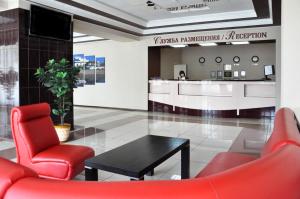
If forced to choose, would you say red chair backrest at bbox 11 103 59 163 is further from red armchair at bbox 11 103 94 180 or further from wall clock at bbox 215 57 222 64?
wall clock at bbox 215 57 222 64

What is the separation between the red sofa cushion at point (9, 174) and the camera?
0.80m

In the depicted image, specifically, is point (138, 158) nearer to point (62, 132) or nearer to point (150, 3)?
point (62, 132)

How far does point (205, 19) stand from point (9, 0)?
5.87 metres

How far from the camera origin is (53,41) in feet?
21.0

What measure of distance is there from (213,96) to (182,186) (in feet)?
27.9

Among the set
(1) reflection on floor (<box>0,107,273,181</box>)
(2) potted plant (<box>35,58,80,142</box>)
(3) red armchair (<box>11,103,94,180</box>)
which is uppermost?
(2) potted plant (<box>35,58,80,142</box>)

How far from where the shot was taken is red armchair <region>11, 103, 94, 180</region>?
303cm

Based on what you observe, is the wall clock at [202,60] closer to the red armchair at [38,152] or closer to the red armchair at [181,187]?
the red armchair at [38,152]

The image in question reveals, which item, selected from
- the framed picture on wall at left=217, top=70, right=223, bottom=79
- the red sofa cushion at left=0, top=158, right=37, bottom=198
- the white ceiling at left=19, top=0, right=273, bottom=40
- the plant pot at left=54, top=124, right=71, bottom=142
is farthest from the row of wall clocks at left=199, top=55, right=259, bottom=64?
the red sofa cushion at left=0, top=158, right=37, bottom=198

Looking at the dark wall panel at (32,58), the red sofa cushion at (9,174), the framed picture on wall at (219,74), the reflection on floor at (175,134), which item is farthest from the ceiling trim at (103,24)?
the red sofa cushion at (9,174)

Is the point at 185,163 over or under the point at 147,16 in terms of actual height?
under

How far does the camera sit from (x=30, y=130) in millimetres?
3102

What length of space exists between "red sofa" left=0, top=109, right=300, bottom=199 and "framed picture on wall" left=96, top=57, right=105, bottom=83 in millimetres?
10809

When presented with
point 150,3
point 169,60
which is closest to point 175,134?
point 150,3
